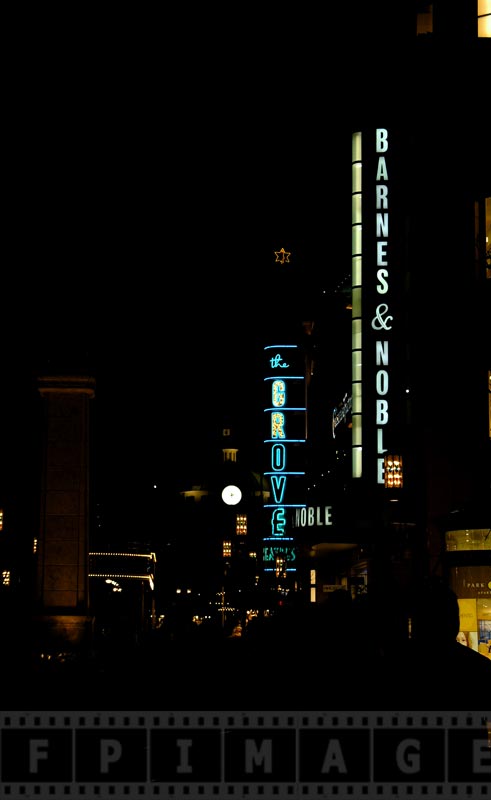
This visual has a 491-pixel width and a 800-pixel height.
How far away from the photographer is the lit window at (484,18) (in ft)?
100

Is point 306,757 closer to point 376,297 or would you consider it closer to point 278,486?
point 376,297

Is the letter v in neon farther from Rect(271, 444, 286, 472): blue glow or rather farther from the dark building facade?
the dark building facade

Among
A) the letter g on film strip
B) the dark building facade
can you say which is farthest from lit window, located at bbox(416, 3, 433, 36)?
the letter g on film strip

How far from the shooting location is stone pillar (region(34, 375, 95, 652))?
37.1 metres

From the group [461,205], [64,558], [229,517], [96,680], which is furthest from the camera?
[229,517]

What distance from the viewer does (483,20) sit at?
30.7 metres

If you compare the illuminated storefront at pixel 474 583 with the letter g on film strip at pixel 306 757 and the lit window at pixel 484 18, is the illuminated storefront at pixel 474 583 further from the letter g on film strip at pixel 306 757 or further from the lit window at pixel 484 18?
the letter g on film strip at pixel 306 757

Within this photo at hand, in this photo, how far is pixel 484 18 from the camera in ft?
101

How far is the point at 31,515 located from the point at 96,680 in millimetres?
48692

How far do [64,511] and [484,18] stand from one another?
18939mm

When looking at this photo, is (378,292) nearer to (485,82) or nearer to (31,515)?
(485,82)

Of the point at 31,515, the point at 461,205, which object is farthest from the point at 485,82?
the point at 31,515

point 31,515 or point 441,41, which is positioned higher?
point 441,41
